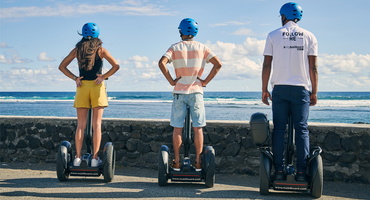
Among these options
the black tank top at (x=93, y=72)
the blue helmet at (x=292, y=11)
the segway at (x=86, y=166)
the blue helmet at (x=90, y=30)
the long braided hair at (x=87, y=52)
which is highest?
the blue helmet at (x=292, y=11)

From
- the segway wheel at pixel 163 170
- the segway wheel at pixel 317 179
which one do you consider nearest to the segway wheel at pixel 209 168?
the segway wheel at pixel 163 170

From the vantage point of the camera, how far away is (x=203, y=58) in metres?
4.79

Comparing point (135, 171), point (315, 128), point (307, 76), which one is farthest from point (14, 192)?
point (315, 128)

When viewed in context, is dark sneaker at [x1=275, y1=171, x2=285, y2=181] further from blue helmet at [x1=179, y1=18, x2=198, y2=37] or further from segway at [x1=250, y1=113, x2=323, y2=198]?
blue helmet at [x1=179, y1=18, x2=198, y2=37]

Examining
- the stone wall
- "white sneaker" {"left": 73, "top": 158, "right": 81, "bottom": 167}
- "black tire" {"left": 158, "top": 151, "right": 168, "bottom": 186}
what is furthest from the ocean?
"black tire" {"left": 158, "top": 151, "right": 168, "bottom": 186}

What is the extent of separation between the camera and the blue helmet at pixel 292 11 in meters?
4.41

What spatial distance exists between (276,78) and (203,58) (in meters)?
0.86

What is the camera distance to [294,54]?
4289 mm

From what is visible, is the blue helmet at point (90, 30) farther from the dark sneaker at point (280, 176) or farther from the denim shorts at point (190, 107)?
the dark sneaker at point (280, 176)

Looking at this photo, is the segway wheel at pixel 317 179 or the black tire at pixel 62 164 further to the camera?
the black tire at pixel 62 164

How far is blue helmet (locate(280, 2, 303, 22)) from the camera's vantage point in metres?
4.41

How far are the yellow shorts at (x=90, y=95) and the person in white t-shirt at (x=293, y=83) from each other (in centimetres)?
186

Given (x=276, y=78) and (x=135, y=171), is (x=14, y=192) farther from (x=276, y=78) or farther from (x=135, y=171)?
(x=276, y=78)

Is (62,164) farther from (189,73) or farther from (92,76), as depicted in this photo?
(189,73)
